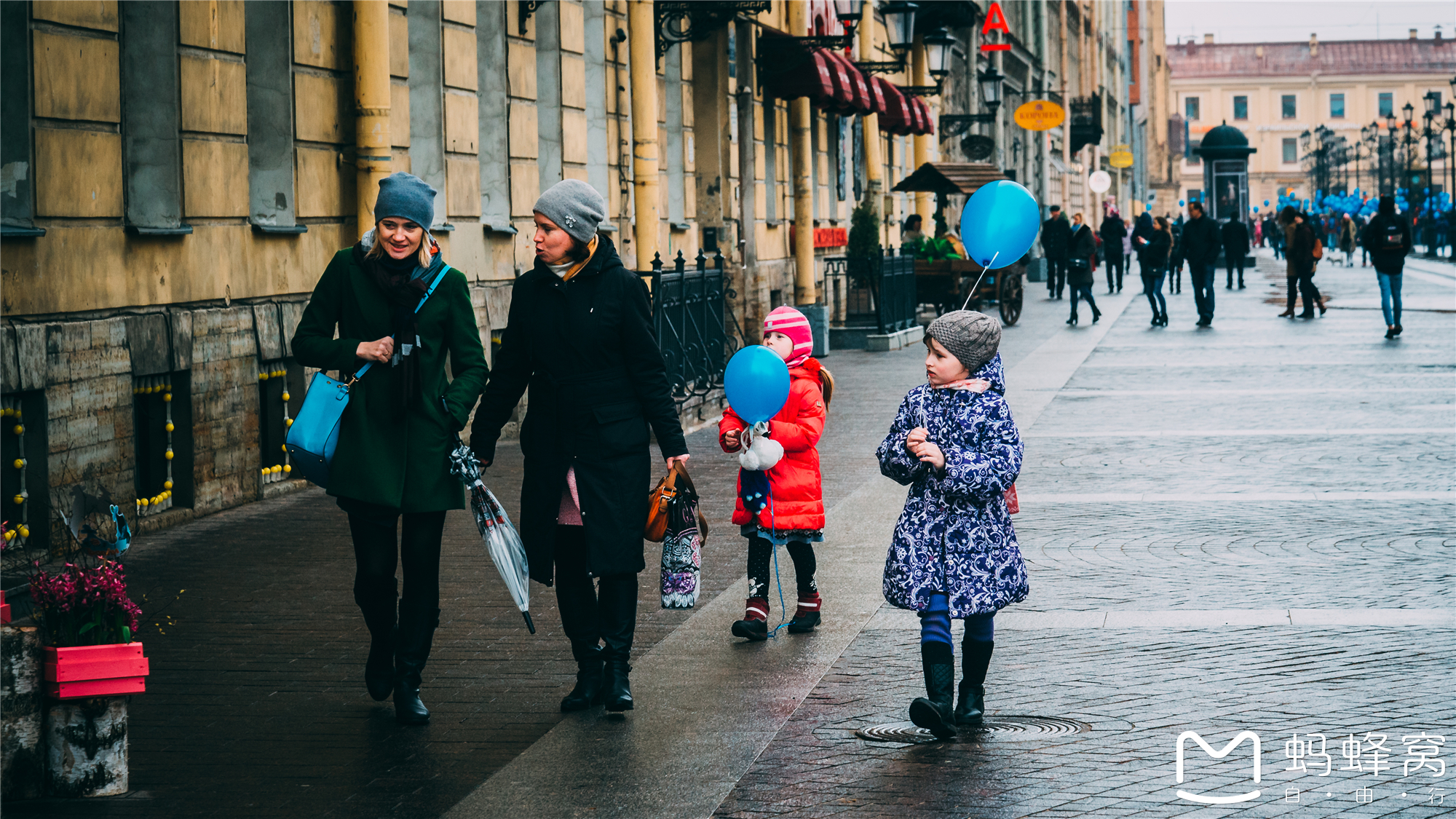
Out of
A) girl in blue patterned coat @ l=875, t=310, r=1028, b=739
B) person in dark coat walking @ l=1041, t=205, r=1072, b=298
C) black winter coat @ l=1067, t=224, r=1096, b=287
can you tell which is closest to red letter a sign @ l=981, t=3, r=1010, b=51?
person in dark coat walking @ l=1041, t=205, r=1072, b=298

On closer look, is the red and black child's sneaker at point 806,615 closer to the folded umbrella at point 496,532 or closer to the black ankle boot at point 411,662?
the folded umbrella at point 496,532

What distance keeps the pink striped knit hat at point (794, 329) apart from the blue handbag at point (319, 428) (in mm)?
1697

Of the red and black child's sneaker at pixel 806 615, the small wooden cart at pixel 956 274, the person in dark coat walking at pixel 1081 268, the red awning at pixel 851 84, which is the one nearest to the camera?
the red and black child's sneaker at pixel 806 615

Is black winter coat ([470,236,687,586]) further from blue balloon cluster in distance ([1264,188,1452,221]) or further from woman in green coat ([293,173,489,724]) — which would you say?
blue balloon cluster in distance ([1264,188,1452,221])

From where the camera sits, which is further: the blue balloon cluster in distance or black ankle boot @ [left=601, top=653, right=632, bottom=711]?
the blue balloon cluster in distance

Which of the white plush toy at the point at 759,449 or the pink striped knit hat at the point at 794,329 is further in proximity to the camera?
the pink striped knit hat at the point at 794,329

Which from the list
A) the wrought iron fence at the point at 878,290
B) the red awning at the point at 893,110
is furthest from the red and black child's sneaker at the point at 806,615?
the red awning at the point at 893,110

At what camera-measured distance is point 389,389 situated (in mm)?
5387

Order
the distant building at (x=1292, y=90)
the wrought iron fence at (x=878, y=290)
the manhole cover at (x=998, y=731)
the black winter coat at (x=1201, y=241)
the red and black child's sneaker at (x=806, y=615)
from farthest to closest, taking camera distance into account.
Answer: the distant building at (x=1292, y=90) < the black winter coat at (x=1201, y=241) < the wrought iron fence at (x=878, y=290) < the red and black child's sneaker at (x=806, y=615) < the manhole cover at (x=998, y=731)

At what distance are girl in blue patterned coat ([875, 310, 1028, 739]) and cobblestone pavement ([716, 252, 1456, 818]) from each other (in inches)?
15.0

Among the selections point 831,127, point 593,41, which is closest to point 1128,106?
point 831,127

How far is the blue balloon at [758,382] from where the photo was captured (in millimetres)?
6004

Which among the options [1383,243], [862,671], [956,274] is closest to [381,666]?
[862,671]

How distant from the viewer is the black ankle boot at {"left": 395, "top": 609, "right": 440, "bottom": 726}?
5445 millimetres
